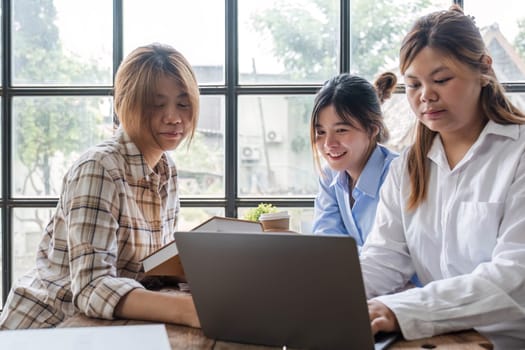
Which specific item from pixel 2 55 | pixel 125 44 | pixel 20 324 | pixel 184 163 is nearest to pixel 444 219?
pixel 20 324

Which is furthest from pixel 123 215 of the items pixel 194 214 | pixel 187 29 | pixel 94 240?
pixel 187 29

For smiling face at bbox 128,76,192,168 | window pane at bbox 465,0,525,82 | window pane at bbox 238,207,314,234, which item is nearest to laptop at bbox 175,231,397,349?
smiling face at bbox 128,76,192,168

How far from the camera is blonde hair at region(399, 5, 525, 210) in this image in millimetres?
1454

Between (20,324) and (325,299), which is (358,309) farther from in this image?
(20,324)

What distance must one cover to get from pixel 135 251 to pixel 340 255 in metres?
0.82

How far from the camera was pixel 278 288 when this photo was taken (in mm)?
1024

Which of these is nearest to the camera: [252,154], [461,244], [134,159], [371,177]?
[461,244]

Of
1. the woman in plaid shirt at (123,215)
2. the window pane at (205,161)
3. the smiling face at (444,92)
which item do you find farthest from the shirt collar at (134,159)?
the window pane at (205,161)

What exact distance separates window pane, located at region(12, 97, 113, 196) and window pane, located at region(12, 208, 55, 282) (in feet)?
0.32

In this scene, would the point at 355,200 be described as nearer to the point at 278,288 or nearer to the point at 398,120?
the point at 398,120

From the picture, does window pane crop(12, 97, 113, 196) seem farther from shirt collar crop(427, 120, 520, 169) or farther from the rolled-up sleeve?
shirt collar crop(427, 120, 520, 169)

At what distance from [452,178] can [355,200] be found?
2.64ft

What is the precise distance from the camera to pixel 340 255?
95cm

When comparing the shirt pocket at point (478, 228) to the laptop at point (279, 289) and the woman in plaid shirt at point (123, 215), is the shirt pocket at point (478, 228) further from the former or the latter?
the woman in plaid shirt at point (123, 215)
